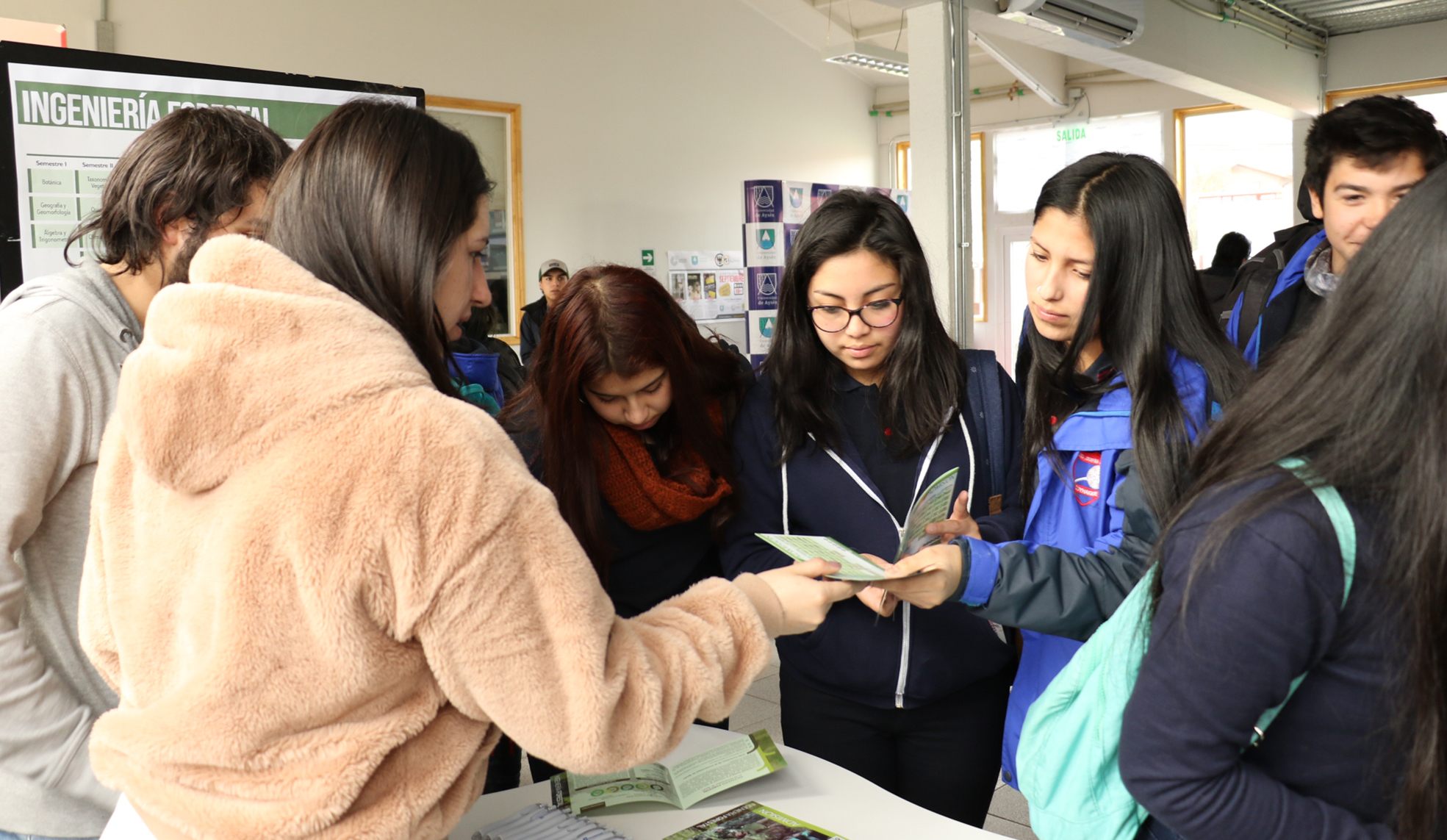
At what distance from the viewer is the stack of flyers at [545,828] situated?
1.42m

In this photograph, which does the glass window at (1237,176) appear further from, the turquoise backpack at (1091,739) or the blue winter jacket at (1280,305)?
the turquoise backpack at (1091,739)

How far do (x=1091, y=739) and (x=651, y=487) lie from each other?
3.20ft

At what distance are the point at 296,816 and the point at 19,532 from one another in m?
0.64

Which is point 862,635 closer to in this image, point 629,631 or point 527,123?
point 629,631

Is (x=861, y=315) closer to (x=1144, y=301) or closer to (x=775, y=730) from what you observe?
(x=1144, y=301)

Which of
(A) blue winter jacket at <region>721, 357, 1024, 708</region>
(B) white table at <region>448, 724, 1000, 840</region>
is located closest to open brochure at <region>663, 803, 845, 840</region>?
(B) white table at <region>448, 724, 1000, 840</region>

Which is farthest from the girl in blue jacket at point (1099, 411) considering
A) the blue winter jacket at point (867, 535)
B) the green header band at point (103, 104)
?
the green header band at point (103, 104)

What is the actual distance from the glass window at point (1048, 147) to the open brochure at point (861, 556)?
922cm

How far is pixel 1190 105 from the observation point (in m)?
9.78

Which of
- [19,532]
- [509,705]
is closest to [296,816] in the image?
[509,705]

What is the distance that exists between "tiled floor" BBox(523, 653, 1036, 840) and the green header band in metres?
1.87

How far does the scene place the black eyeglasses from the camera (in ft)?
5.82

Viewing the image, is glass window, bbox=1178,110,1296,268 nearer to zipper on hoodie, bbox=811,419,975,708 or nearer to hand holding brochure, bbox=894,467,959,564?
zipper on hoodie, bbox=811,419,975,708

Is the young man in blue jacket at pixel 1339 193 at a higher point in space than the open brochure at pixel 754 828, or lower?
higher
